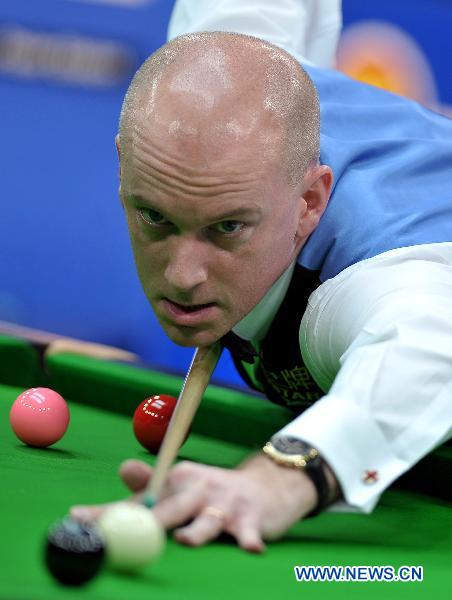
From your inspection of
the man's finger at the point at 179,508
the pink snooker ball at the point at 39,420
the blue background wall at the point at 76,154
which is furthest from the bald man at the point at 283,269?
the blue background wall at the point at 76,154

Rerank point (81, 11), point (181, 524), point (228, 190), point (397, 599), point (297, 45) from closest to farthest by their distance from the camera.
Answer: point (397, 599), point (181, 524), point (228, 190), point (297, 45), point (81, 11)

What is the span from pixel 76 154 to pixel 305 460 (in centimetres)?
491

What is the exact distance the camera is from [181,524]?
1.96 meters

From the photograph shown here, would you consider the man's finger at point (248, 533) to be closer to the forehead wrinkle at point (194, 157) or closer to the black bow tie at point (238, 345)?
the forehead wrinkle at point (194, 157)

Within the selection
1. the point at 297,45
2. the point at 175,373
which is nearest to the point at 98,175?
the point at 297,45

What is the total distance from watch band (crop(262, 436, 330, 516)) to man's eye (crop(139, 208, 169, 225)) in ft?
1.86

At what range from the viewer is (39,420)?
2896 millimetres

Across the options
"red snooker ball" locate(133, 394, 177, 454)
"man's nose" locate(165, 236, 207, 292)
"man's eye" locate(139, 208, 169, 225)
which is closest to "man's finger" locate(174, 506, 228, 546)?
"man's nose" locate(165, 236, 207, 292)

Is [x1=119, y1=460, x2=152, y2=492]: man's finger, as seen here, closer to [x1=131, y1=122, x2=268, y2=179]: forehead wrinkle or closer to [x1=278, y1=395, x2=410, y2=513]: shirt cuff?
[x1=278, y1=395, x2=410, y2=513]: shirt cuff

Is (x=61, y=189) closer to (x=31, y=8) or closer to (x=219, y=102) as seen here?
(x=31, y=8)

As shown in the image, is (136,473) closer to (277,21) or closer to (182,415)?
(182,415)

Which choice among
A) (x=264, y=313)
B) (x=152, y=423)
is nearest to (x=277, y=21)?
(x=264, y=313)

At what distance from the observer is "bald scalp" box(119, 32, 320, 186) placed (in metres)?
2.37

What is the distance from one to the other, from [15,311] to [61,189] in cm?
76
